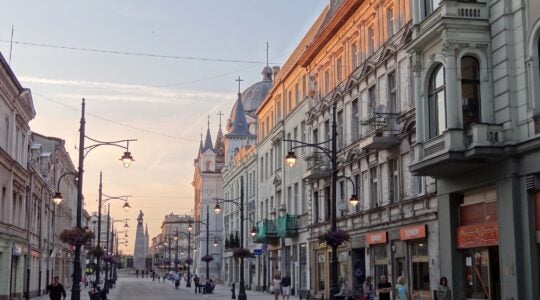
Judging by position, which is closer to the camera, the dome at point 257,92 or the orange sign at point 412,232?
the orange sign at point 412,232

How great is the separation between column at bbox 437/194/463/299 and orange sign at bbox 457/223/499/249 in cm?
28

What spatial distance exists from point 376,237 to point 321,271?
11.4 m

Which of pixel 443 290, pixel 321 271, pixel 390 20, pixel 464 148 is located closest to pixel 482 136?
pixel 464 148

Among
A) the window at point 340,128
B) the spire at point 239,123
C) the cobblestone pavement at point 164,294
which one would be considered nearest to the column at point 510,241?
the window at point 340,128

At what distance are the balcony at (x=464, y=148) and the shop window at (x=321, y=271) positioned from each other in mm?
20431

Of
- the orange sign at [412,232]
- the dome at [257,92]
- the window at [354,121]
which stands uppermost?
the dome at [257,92]

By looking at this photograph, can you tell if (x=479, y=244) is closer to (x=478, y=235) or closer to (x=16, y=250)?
(x=478, y=235)

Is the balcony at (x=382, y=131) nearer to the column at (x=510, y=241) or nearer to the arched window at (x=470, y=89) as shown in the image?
the arched window at (x=470, y=89)

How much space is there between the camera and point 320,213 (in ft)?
146

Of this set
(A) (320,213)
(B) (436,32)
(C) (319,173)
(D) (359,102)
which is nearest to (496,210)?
(B) (436,32)

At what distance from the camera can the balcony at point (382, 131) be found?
3122 centimetres

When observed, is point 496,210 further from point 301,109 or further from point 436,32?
point 301,109

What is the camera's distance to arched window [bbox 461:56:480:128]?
75.2 ft

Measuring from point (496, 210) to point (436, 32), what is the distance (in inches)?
226
